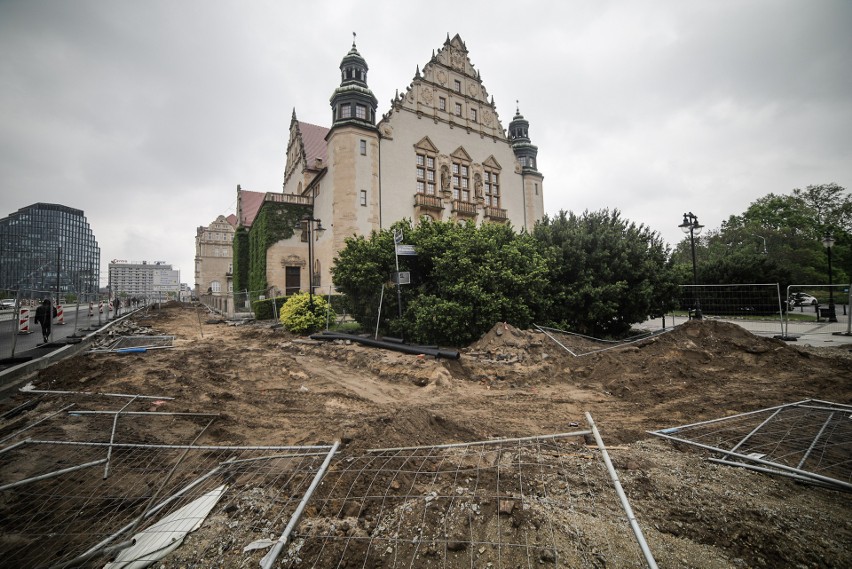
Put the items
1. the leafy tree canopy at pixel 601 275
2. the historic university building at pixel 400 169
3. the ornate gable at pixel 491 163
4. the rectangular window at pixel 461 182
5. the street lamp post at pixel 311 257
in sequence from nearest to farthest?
the leafy tree canopy at pixel 601 275
the street lamp post at pixel 311 257
the historic university building at pixel 400 169
the rectangular window at pixel 461 182
the ornate gable at pixel 491 163

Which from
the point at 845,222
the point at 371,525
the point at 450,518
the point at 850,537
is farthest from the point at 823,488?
the point at 845,222

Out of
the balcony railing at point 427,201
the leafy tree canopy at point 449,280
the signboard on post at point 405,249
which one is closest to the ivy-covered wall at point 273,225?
the balcony railing at point 427,201

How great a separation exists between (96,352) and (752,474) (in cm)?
1422

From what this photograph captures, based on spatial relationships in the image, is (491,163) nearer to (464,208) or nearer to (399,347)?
(464,208)

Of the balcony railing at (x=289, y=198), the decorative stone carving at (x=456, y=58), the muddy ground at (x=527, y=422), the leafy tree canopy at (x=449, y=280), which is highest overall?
the decorative stone carving at (x=456, y=58)

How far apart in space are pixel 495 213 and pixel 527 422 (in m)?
26.0

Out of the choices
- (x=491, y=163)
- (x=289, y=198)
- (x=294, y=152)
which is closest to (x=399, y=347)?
(x=289, y=198)

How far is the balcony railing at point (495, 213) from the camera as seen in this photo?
28.9 m

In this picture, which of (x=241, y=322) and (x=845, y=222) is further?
(x=845, y=222)

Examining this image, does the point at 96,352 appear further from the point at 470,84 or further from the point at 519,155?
the point at 519,155

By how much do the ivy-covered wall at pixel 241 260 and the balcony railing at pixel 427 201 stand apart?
21036 mm

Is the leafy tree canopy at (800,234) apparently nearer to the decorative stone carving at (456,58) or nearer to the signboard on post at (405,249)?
the decorative stone carving at (456,58)

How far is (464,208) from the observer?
27.3 meters

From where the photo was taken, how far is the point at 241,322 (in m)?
21.2
